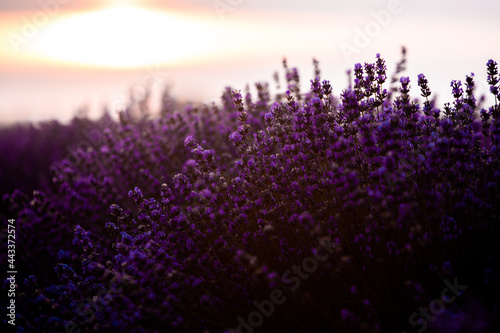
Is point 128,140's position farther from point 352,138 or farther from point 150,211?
point 352,138

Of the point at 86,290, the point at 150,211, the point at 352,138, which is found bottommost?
the point at 86,290

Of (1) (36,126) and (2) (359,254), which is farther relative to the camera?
(1) (36,126)

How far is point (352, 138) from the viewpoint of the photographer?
10.8 ft

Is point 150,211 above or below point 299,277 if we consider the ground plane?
above

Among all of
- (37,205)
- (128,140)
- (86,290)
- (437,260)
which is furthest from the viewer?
(128,140)

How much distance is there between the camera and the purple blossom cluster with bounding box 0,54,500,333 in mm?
2281

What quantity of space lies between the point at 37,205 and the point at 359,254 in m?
4.10

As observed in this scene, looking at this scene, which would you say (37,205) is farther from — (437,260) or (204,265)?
(437,260)

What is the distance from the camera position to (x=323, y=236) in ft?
8.57

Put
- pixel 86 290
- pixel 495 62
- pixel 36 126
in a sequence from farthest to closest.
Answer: pixel 36 126, pixel 86 290, pixel 495 62

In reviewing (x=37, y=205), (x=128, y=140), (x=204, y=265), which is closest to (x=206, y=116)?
(x=128, y=140)

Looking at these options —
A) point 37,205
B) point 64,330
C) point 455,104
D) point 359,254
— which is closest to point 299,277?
point 359,254

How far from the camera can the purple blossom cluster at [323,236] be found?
2281mm

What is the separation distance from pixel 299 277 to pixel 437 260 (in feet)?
2.84
